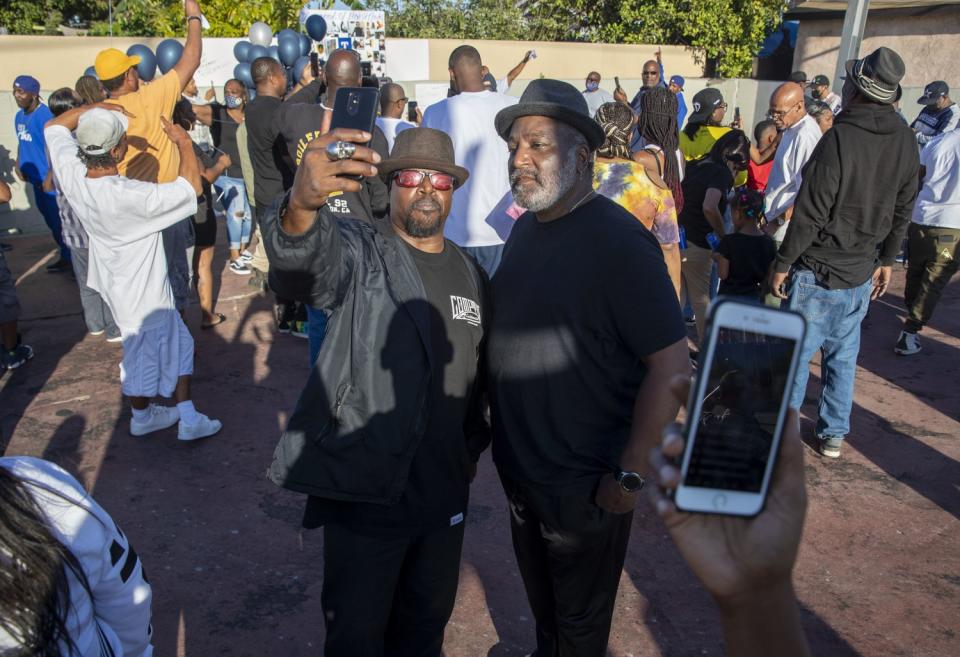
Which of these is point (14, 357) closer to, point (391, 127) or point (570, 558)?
point (391, 127)

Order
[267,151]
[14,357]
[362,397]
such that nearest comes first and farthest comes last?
1. [362,397]
2. [14,357]
3. [267,151]

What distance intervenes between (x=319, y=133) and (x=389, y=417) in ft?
10.7

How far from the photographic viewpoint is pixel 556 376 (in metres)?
2.48

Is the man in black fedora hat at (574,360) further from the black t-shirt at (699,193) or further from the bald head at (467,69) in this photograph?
the black t-shirt at (699,193)

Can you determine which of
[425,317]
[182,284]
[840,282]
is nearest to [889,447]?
[840,282]

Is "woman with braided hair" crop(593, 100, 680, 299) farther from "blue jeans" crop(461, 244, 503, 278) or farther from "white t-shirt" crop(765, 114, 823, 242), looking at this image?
"white t-shirt" crop(765, 114, 823, 242)

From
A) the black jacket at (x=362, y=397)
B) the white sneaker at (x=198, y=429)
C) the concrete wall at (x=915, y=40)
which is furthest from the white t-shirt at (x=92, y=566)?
the concrete wall at (x=915, y=40)

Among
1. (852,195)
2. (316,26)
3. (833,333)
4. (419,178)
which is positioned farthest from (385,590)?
(316,26)

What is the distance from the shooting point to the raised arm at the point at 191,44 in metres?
4.86

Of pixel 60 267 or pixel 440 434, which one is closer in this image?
pixel 440 434

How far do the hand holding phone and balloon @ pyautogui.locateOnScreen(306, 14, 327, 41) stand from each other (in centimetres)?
1207

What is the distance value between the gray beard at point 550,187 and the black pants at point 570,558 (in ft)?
3.23

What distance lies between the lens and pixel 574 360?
97.3 inches

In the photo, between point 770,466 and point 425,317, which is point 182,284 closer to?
point 425,317
